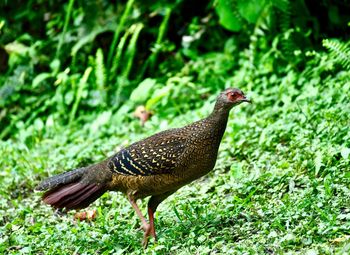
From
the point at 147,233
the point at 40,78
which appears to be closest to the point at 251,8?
the point at 40,78

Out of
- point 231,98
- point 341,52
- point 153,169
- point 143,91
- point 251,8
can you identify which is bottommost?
point 143,91

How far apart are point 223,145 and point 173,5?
3891 millimetres

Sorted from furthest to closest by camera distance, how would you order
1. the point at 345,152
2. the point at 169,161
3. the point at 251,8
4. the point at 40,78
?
the point at 40,78, the point at 251,8, the point at 345,152, the point at 169,161

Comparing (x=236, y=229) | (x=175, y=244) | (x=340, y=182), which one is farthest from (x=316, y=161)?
(x=175, y=244)

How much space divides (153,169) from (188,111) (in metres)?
3.68

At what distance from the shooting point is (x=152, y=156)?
6016mm

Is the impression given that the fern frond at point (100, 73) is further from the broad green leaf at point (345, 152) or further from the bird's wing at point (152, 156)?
the broad green leaf at point (345, 152)

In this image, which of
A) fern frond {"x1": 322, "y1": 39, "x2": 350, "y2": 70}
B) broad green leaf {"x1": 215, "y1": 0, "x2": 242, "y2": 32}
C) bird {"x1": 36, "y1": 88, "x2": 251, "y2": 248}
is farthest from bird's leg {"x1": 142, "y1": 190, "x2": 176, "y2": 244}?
broad green leaf {"x1": 215, "y1": 0, "x2": 242, "y2": 32}

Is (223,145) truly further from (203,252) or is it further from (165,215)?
(203,252)

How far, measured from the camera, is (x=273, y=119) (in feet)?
27.3

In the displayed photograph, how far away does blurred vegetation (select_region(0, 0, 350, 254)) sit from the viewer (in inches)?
237

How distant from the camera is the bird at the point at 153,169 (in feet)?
19.5

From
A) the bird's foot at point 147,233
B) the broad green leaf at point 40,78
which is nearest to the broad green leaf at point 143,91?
the broad green leaf at point 40,78

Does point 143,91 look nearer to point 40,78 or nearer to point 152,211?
point 40,78
